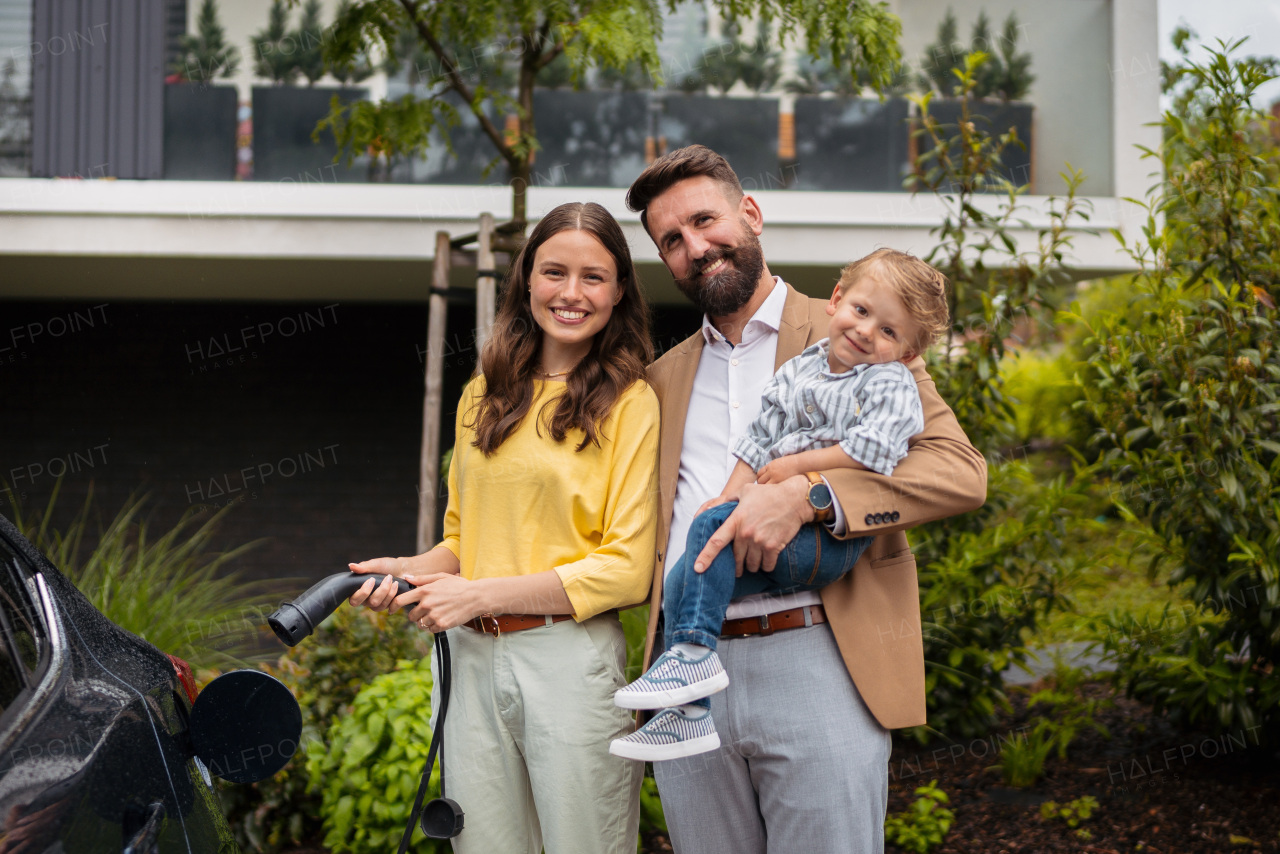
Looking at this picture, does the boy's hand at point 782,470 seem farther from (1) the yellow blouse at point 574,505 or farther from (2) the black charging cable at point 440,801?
(2) the black charging cable at point 440,801

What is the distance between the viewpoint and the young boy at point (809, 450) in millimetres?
1851

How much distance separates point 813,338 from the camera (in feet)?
7.28

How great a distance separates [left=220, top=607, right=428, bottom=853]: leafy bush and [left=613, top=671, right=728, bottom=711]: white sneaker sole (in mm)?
2328

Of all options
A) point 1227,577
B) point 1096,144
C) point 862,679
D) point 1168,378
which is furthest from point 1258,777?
point 1096,144

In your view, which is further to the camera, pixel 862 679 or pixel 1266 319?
pixel 1266 319

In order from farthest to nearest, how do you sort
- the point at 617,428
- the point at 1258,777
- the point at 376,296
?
the point at 376,296, the point at 1258,777, the point at 617,428

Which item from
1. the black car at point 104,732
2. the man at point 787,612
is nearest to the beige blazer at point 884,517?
the man at point 787,612

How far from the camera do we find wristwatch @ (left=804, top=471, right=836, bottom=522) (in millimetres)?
1856

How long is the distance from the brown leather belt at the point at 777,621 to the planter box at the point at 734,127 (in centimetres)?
578

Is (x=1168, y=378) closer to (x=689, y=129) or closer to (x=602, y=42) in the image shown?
(x=602, y=42)

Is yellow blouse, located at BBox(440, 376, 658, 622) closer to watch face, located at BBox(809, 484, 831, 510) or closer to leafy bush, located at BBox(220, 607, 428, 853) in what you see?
watch face, located at BBox(809, 484, 831, 510)

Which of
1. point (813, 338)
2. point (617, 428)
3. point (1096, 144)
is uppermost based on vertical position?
point (1096, 144)

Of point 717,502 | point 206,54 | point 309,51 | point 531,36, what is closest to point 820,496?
point 717,502

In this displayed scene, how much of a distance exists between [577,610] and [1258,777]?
3.49 metres
